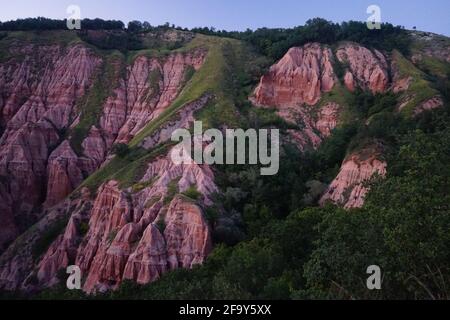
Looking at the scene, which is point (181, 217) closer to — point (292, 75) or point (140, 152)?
point (140, 152)

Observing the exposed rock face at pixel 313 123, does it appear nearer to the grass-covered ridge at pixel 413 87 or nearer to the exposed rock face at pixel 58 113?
the grass-covered ridge at pixel 413 87

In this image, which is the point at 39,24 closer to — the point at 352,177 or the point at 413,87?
the point at 413,87

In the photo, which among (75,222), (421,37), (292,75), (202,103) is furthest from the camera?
(421,37)

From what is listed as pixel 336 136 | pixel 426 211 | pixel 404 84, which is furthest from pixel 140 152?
pixel 426 211

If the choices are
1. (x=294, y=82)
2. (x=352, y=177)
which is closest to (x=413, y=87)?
(x=294, y=82)

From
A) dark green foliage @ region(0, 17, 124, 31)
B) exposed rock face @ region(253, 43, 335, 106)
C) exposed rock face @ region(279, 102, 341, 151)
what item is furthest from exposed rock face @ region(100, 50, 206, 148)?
exposed rock face @ region(279, 102, 341, 151)

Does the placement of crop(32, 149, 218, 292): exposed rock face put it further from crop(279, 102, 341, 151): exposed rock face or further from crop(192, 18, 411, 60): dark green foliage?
crop(192, 18, 411, 60): dark green foliage
